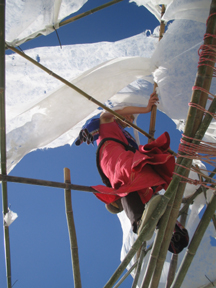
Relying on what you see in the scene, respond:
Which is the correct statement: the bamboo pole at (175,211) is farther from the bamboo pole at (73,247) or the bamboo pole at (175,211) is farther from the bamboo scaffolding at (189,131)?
the bamboo pole at (73,247)

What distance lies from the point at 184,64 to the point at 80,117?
0.69 meters

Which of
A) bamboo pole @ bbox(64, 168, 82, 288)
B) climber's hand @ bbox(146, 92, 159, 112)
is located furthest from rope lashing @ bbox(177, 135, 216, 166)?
bamboo pole @ bbox(64, 168, 82, 288)

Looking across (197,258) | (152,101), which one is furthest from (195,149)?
(197,258)

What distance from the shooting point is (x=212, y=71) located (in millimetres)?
1150

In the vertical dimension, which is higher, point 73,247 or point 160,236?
point 160,236

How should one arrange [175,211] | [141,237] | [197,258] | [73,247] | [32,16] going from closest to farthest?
1. [141,237]
2. [175,211]
3. [32,16]
4. [73,247]
5. [197,258]

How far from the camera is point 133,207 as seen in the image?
1359 mm

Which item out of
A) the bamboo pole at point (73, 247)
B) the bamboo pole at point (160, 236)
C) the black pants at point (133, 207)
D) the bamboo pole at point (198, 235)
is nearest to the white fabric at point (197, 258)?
the bamboo pole at point (198, 235)

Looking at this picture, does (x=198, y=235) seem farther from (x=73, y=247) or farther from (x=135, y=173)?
(x=73, y=247)

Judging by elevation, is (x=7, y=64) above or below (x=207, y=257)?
above

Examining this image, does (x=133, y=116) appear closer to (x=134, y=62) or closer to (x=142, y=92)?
(x=142, y=92)

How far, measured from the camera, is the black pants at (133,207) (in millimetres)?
1327

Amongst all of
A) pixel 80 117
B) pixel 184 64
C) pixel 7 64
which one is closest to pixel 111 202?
pixel 80 117

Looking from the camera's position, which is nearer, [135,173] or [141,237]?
[141,237]
